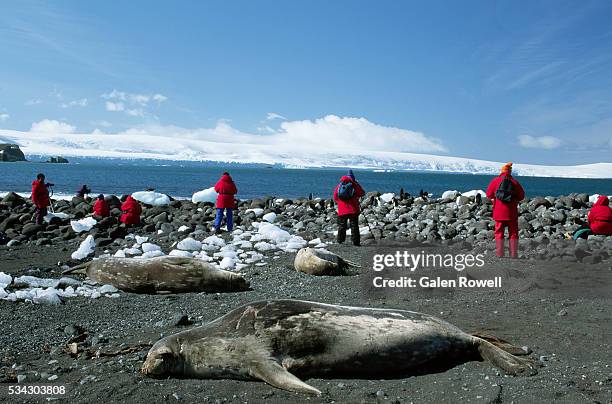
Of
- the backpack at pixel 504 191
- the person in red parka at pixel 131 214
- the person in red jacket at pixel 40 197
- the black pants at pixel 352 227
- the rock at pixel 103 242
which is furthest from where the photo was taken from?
the person in red jacket at pixel 40 197

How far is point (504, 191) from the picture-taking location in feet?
28.6

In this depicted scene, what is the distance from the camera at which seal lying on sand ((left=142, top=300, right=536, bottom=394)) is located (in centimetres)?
378

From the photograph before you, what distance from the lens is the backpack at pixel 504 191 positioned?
870 cm

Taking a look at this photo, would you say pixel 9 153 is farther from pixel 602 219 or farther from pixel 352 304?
pixel 352 304

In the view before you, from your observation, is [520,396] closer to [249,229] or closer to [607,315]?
[607,315]

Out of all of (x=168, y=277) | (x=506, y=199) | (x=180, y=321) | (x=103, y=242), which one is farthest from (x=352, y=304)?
(x=103, y=242)

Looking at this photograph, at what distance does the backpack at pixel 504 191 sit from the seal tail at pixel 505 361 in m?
5.13

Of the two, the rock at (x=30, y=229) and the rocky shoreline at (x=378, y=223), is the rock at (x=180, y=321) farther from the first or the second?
the rock at (x=30, y=229)

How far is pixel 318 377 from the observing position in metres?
3.79

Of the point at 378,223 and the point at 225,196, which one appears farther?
the point at 378,223

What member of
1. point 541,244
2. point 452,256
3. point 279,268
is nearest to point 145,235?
point 279,268

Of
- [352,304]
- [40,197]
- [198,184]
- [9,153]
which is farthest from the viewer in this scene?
[9,153]

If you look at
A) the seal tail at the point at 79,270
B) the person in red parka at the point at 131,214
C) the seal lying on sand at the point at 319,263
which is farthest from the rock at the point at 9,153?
the seal lying on sand at the point at 319,263

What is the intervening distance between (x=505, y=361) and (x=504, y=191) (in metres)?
5.37
